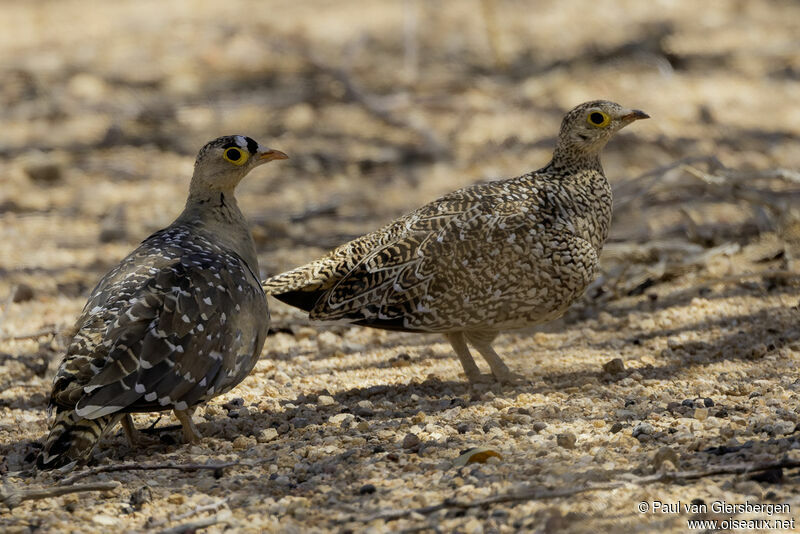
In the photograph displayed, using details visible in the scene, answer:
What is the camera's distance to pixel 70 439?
4688 millimetres

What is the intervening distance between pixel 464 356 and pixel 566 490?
217cm

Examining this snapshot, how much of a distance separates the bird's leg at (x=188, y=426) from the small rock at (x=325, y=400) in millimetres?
781

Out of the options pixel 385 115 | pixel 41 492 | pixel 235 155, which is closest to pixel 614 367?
pixel 235 155

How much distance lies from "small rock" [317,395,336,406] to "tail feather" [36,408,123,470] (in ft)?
4.50

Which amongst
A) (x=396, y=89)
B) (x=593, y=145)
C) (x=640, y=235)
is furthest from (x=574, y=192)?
(x=396, y=89)

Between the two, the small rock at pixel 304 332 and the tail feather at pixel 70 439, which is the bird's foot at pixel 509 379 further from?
the tail feather at pixel 70 439

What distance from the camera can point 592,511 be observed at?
394cm

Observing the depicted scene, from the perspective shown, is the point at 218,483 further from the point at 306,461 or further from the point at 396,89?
the point at 396,89

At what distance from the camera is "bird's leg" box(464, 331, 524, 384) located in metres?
6.09

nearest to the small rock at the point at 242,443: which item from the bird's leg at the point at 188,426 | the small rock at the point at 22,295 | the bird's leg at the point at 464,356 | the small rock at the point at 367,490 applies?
the bird's leg at the point at 188,426

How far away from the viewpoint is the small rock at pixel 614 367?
6012 millimetres

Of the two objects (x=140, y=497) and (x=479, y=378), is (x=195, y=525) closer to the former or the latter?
(x=140, y=497)

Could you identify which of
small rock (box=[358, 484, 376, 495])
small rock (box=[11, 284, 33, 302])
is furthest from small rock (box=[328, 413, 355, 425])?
small rock (box=[11, 284, 33, 302])

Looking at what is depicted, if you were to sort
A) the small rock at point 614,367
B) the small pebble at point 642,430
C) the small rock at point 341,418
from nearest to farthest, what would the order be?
1. the small pebble at point 642,430
2. the small rock at point 341,418
3. the small rock at point 614,367
